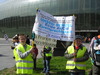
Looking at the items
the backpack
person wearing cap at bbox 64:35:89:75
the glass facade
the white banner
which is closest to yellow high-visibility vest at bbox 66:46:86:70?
person wearing cap at bbox 64:35:89:75

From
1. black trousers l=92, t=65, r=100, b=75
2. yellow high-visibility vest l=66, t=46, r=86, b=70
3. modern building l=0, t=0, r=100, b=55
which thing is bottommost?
black trousers l=92, t=65, r=100, b=75

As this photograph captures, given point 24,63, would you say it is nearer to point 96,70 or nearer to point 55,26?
point 55,26

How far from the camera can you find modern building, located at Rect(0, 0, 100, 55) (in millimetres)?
44500

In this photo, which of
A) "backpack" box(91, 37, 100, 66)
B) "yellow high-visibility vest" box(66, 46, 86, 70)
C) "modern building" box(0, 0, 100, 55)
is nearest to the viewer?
"backpack" box(91, 37, 100, 66)

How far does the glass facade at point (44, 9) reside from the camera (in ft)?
146

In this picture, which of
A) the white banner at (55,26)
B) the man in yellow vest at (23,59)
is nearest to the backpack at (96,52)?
the white banner at (55,26)

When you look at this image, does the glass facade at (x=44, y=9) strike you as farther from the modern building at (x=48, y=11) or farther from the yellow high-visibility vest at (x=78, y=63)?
the yellow high-visibility vest at (x=78, y=63)

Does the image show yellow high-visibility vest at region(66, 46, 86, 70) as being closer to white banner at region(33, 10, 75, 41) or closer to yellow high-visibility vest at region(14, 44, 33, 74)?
white banner at region(33, 10, 75, 41)

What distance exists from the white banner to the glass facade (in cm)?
3867

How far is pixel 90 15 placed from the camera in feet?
147

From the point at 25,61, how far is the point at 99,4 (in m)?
41.1

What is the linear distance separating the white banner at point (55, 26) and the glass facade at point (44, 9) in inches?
1523

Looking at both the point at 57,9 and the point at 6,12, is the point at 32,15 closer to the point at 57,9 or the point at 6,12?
the point at 57,9

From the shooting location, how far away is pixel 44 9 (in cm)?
5216
